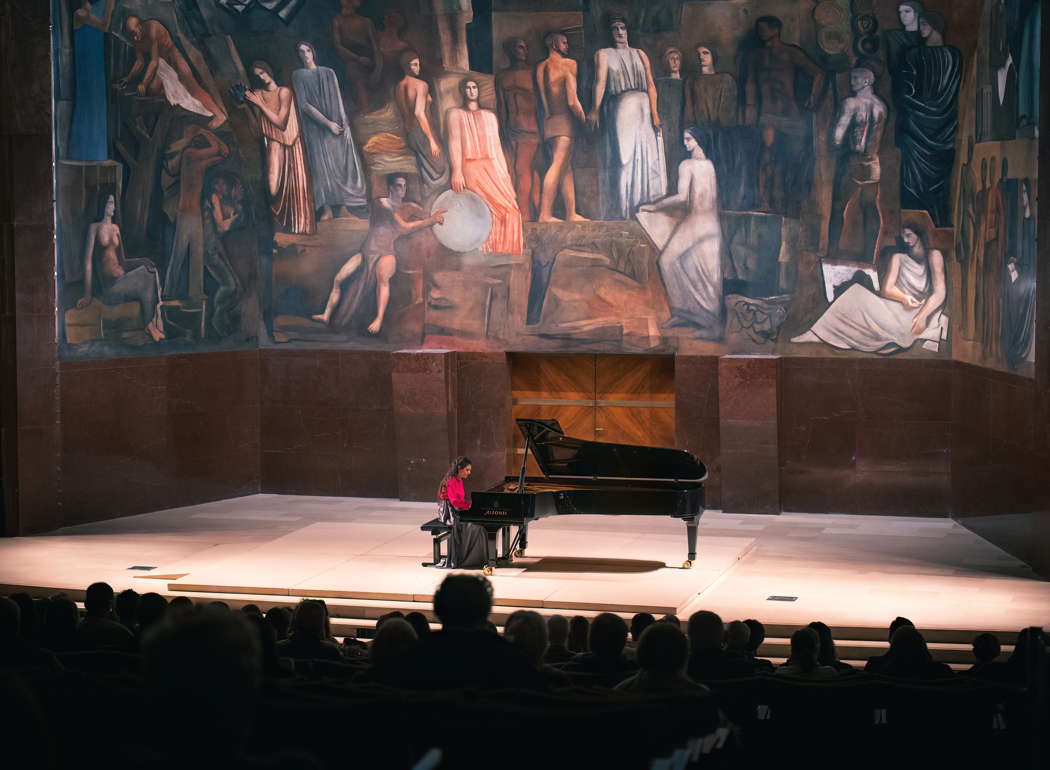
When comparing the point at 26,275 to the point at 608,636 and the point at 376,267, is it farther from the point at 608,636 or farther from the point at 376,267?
the point at 608,636

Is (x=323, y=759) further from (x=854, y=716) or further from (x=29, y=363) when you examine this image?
(x=29, y=363)

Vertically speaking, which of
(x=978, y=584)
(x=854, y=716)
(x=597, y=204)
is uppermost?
(x=597, y=204)

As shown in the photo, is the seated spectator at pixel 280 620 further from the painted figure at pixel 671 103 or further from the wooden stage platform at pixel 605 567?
the painted figure at pixel 671 103

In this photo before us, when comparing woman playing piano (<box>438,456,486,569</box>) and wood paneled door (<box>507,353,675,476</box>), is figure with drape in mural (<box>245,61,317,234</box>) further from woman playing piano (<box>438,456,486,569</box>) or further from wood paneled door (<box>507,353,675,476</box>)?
woman playing piano (<box>438,456,486,569</box>)

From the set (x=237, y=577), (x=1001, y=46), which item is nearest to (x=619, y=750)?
(x=237, y=577)

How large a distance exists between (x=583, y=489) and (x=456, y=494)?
1.12 metres

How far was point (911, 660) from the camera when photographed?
6.76 metres

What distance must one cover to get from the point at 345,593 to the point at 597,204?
632cm

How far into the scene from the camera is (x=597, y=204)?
1642 cm

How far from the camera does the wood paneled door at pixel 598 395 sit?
672 inches

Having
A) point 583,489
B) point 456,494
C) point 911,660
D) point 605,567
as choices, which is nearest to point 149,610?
point 911,660

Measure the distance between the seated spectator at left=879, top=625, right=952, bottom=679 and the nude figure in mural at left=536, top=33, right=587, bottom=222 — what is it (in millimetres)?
10190

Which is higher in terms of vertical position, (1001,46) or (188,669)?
(1001,46)

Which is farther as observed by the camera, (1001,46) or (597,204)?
(597,204)
